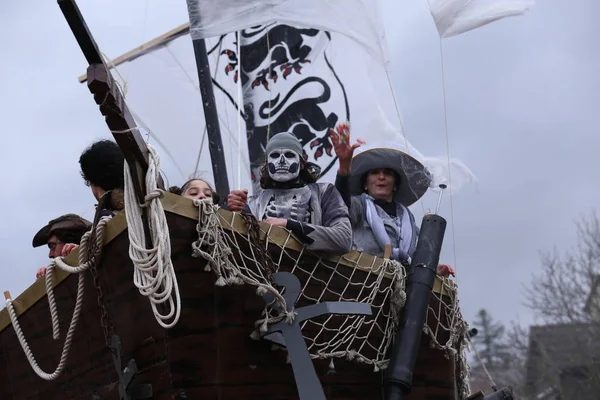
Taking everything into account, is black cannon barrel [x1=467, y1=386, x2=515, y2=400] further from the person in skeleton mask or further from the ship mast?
the ship mast

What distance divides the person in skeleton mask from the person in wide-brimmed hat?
0.57 feet

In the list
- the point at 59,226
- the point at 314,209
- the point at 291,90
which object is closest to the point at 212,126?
the point at 291,90

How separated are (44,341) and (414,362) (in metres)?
→ 1.75

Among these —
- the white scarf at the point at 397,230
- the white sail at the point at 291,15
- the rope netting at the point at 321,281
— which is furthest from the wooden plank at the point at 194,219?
the white sail at the point at 291,15

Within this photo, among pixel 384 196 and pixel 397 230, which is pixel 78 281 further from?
pixel 384 196

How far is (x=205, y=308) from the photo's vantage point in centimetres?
446

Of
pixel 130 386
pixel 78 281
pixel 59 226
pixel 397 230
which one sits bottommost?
pixel 130 386

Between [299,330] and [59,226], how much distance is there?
186 cm

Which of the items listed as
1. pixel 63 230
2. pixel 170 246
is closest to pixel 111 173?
pixel 63 230

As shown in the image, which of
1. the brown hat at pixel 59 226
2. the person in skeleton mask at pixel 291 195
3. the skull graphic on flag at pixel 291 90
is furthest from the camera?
the skull graphic on flag at pixel 291 90

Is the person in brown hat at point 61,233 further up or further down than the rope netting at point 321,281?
further up

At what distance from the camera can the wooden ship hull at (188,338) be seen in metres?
4.39

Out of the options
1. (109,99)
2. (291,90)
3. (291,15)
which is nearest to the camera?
(109,99)

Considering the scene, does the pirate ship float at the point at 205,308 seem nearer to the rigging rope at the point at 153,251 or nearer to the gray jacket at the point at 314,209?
the rigging rope at the point at 153,251
